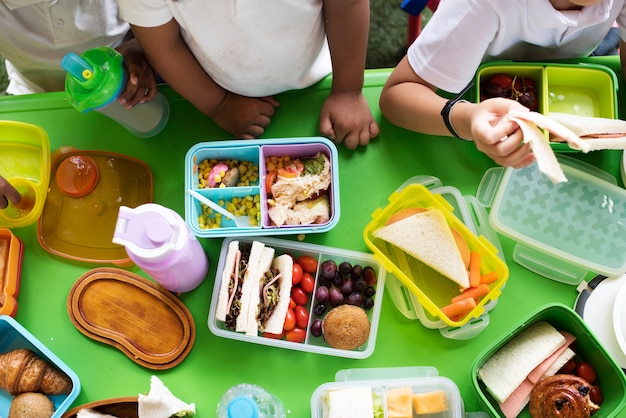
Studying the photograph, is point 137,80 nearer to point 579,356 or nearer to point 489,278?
point 489,278

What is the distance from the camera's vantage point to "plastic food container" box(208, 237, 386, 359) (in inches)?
37.9

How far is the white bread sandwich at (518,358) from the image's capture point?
2.90ft

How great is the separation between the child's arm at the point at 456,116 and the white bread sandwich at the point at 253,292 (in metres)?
0.33

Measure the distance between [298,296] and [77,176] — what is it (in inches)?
18.2

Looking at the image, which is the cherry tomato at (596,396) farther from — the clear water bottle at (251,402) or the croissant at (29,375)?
the croissant at (29,375)

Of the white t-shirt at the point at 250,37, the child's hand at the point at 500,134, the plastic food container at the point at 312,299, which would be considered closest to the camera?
the child's hand at the point at 500,134

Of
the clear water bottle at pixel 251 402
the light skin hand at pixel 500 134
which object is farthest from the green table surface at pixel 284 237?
the light skin hand at pixel 500 134

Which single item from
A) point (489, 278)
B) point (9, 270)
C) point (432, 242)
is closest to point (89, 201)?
point (9, 270)

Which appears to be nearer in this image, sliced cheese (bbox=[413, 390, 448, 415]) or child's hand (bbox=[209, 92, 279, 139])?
sliced cheese (bbox=[413, 390, 448, 415])

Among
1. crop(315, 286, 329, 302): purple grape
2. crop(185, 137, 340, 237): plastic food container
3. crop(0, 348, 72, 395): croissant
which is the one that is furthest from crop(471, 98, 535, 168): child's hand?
crop(0, 348, 72, 395): croissant

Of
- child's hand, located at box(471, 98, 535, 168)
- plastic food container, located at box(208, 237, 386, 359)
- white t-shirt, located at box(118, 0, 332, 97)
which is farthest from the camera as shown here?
plastic food container, located at box(208, 237, 386, 359)

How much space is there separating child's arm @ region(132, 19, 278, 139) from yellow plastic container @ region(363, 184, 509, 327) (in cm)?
29

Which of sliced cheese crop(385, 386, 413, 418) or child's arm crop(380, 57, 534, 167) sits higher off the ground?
child's arm crop(380, 57, 534, 167)

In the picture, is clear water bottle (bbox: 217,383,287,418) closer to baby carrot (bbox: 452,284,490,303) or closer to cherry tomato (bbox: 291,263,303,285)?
cherry tomato (bbox: 291,263,303,285)
